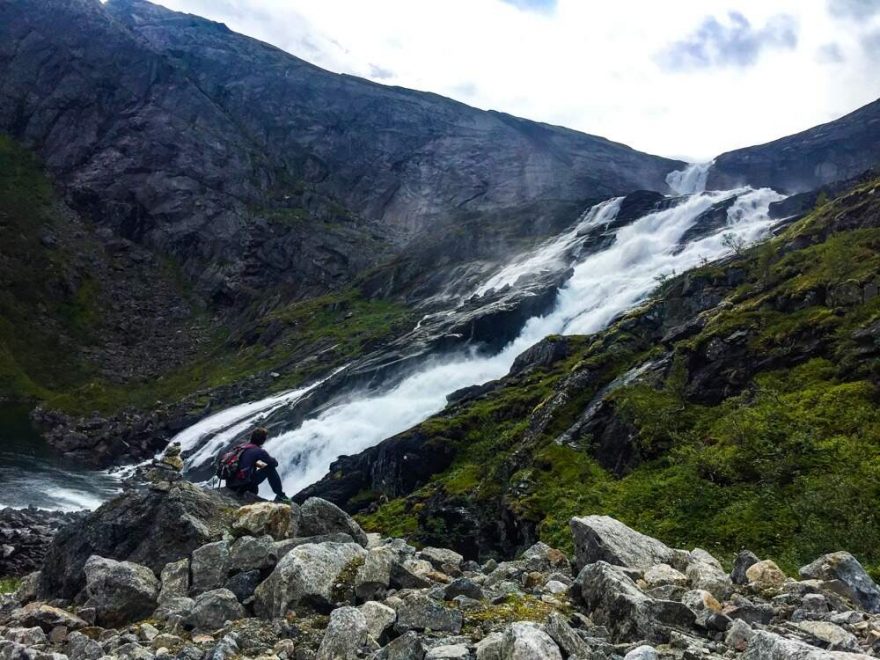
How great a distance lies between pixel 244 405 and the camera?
7844 cm

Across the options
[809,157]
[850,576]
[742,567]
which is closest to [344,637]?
[742,567]

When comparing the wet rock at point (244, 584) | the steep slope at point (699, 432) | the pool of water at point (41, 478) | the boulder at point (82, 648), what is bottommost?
the pool of water at point (41, 478)

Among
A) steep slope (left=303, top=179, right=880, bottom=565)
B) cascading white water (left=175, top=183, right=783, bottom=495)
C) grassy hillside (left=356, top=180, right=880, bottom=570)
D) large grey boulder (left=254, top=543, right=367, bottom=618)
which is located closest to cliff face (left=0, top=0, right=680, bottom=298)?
cascading white water (left=175, top=183, right=783, bottom=495)

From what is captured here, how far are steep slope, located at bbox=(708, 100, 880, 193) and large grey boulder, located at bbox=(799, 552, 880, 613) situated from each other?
543ft

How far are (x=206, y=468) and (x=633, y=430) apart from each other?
145ft

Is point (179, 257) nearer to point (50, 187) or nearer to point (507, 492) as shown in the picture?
point (50, 187)

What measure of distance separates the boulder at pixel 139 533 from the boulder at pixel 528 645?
7.46 metres

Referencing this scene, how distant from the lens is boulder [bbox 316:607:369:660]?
7.90m

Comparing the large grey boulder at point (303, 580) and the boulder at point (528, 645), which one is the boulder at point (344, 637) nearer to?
the large grey boulder at point (303, 580)

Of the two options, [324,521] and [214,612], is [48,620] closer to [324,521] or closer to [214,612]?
[214,612]

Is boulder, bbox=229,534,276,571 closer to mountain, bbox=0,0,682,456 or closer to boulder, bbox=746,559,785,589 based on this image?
boulder, bbox=746,559,785,589

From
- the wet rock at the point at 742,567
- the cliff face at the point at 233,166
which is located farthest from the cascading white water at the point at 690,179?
the wet rock at the point at 742,567

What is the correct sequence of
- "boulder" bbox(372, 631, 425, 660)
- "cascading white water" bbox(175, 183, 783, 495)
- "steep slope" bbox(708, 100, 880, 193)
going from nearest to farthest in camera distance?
1. "boulder" bbox(372, 631, 425, 660)
2. "cascading white water" bbox(175, 183, 783, 495)
3. "steep slope" bbox(708, 100, 880, 193)

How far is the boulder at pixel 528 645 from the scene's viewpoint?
696cm
